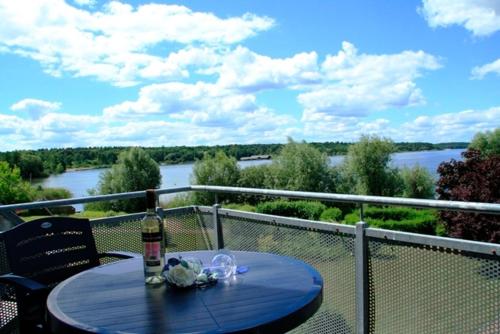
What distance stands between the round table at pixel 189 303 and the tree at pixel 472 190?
12.6 m

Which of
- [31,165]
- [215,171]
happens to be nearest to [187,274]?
[31,165]

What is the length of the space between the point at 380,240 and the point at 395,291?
28cm

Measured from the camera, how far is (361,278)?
2666mm

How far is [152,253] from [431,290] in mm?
1420

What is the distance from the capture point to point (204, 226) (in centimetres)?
405

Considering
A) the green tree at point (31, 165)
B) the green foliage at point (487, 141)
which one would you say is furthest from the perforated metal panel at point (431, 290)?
the green foliage at point (487, 141)

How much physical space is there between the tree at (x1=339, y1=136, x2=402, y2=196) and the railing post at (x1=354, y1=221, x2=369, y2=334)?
35652mm

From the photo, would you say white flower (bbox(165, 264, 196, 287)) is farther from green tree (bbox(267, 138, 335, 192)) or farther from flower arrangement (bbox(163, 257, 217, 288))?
green tree (bbox(267, 138, 335, 192))

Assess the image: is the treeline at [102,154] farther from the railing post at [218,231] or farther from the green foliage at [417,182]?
the railing post at [218,231]

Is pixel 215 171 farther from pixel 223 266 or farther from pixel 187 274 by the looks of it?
pixel 187 274

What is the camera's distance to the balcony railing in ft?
7.20

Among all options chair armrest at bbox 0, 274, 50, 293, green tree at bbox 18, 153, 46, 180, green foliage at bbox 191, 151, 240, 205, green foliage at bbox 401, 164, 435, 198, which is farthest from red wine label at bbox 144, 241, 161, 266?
green foliage at bbox 401, 164, 435, 198

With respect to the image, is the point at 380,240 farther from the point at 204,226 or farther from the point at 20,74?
the point at 20,74

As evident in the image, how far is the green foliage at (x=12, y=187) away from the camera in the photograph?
1329 inches
